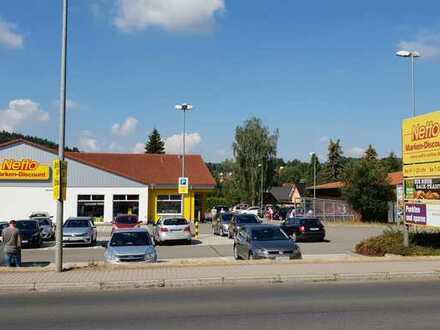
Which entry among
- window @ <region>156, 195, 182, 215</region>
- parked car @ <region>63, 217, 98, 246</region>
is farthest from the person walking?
window @ <region>156, 195, 182, 215</region>

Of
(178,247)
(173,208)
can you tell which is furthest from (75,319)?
(173,208)

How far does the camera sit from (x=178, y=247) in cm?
2908

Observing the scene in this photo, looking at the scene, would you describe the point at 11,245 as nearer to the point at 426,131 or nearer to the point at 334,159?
the point at 426,131

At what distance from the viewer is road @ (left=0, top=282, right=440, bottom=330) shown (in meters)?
8.99

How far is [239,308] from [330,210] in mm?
45455

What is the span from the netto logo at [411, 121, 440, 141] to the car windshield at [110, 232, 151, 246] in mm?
10857

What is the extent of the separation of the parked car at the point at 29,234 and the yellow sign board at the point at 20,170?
17.8 m

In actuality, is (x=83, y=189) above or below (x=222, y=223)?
above

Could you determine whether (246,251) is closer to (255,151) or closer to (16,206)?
(16,206)

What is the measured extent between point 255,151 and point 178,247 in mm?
55589

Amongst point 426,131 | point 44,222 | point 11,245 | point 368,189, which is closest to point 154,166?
point 368,189

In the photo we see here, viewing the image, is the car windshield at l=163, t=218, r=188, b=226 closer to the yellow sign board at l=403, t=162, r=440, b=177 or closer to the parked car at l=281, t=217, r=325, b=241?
the parked car at l=281, t=217, r=325, b=241

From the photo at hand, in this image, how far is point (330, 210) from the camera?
179 feet

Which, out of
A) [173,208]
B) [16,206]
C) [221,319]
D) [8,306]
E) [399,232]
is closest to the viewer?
[221,319]
